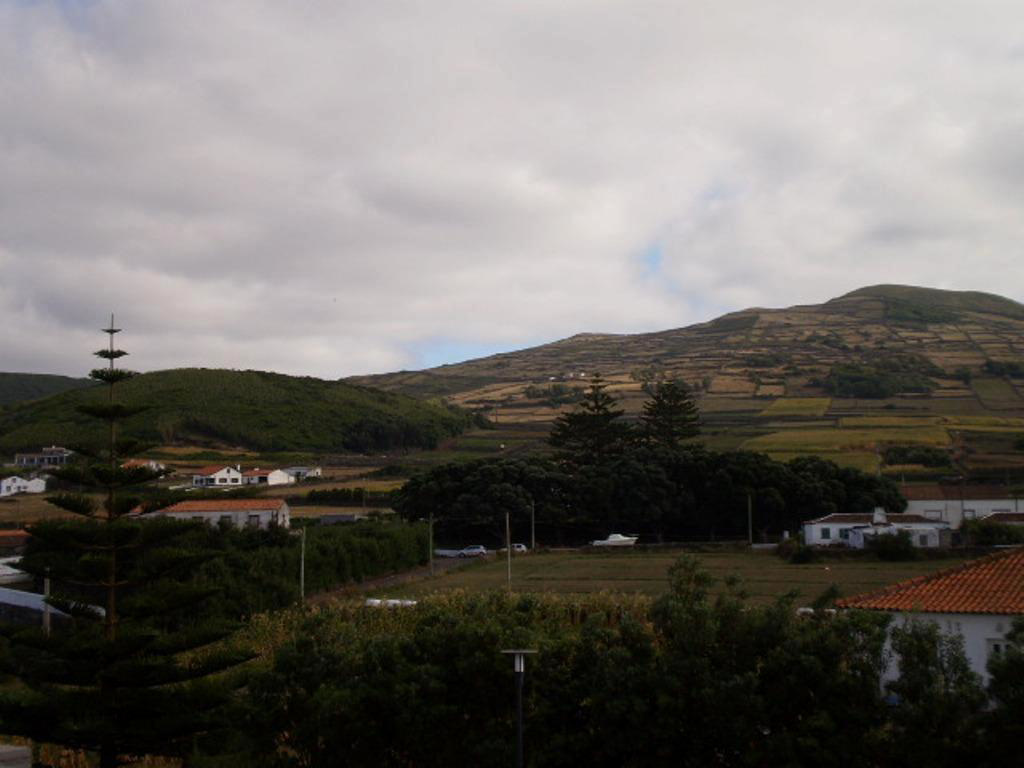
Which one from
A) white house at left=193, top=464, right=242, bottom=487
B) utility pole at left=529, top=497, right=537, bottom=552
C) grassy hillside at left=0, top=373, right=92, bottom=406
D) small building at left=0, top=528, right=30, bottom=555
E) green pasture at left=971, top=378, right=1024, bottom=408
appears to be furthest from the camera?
grassy hillside at left=0, top=373, right=92, bottom=406

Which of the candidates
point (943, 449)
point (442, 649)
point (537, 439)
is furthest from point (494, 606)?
point (537, 439)

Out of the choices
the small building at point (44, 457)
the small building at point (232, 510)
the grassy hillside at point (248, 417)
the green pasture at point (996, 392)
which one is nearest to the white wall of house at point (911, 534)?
the small building at point (232, 510)

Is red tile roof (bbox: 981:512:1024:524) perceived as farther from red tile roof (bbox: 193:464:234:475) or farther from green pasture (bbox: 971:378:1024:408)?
red tile roof (bbox: 193:464:234:475)

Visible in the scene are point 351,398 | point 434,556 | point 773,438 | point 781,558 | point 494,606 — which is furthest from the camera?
point 351,398

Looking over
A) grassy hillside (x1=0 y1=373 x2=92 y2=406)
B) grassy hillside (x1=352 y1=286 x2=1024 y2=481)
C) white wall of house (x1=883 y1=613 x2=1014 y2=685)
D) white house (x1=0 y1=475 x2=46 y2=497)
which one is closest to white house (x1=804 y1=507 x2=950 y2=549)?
grassy hillside (x1=352 y1=286 x2=1024 y2=481)

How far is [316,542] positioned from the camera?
89.9ft

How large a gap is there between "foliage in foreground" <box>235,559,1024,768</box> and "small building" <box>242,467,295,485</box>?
40.4 m

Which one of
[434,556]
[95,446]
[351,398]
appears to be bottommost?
[434,556]

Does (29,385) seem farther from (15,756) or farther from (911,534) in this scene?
(15,756)

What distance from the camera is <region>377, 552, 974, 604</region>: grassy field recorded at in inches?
961

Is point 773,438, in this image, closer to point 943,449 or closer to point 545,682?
point 943,449

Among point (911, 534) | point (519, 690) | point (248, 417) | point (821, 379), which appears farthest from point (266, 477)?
point (821, 379)

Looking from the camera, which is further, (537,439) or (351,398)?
(351,398)

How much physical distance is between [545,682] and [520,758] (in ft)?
2.91
